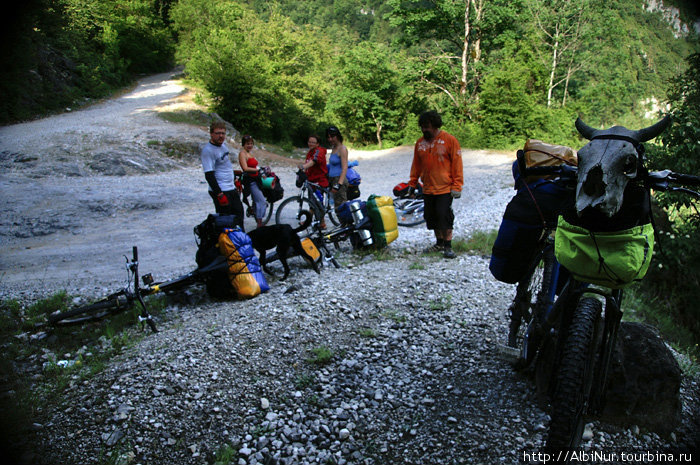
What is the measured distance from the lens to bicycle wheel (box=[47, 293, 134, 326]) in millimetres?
4309

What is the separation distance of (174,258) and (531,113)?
21.8 metres

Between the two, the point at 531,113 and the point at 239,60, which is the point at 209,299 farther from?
the point at 531,113

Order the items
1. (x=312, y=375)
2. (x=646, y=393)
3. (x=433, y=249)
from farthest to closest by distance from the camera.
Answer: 1. (x=433, y=249)
2. (x=312, y=375)
3. (x=646, y=393)

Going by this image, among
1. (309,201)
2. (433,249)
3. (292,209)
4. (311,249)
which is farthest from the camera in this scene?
(292,209)

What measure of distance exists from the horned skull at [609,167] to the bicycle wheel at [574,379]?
22.9 inches

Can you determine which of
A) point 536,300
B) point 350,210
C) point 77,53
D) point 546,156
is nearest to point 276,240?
point 350,210

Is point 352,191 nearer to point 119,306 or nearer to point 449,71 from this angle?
point 119,306

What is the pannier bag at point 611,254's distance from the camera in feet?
6.44

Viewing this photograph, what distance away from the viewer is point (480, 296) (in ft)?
16.1

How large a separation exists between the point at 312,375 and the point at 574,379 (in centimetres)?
206

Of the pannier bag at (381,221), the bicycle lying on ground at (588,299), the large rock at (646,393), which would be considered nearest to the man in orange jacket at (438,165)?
the pannier bag at (381,221)

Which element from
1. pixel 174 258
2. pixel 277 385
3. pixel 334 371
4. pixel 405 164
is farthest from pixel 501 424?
pixel 405 164

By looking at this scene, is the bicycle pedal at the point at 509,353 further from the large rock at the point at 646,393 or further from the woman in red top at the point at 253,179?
the woman in red top at the point at 253,179

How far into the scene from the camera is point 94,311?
4410 mm
